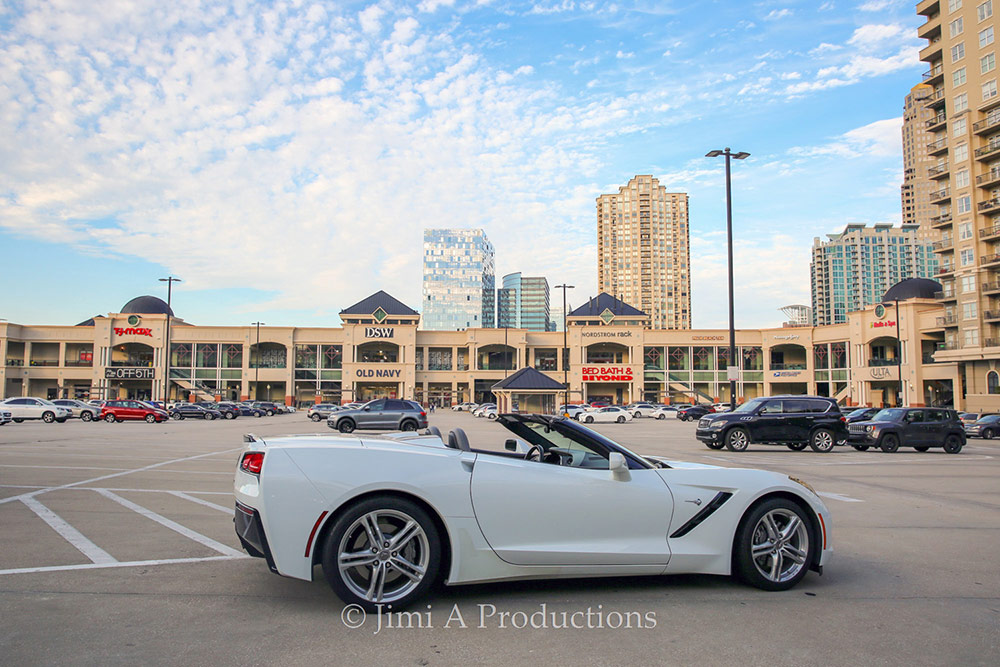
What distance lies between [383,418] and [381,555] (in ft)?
87.3

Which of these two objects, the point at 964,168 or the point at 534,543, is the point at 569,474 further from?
the point at 964,168

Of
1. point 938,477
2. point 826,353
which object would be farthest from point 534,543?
point 826,353

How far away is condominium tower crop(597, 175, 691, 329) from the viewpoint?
601 feet

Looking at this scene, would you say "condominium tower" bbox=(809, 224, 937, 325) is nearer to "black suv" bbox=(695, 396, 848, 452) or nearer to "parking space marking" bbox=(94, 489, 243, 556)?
"black suv" bbox=(695, 396, 848, 452)

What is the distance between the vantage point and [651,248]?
7244 inches

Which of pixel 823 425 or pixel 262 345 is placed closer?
pixel 823 425

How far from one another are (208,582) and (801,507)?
470 cm

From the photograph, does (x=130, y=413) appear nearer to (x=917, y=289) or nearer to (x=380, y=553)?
(x=380, y=553)

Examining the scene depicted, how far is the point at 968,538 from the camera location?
24.3ft

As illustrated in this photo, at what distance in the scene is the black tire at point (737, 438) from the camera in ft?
69.5

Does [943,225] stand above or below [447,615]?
above

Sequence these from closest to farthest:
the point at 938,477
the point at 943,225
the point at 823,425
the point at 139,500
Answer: the point at 139,500, the point at 938,477, the point at 823,425, the point at 943,225

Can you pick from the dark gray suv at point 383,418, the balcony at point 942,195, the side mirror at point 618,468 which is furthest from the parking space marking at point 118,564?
the balcony at point 942,195

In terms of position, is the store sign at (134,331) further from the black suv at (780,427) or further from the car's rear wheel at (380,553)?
the car's rear wheel at (380,553)
